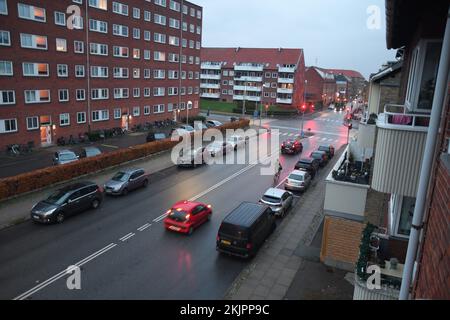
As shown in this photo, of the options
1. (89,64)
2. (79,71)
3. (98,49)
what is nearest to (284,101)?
(98,49)

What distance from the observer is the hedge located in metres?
21.6

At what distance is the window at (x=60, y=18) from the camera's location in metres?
36.5

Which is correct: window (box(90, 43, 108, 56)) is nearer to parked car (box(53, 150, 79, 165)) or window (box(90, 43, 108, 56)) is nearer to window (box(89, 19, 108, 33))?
window (box(89, 19, 108, 33))

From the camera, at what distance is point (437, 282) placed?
12.4 feet

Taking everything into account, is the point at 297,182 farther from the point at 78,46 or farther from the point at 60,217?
the point at 78,46

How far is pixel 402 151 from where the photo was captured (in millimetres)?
7074

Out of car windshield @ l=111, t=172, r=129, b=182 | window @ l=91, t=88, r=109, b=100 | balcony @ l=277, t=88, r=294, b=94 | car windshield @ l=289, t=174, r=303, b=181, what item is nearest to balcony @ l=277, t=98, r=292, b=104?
balcony @ l=277, t=88, r=294, b=94

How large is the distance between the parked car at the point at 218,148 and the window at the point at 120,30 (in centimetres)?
1985

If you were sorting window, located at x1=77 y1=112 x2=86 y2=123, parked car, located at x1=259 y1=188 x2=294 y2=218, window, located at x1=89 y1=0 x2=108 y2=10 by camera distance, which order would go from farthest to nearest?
window, located at x1=77 y1=112 x2=86 y2=123
window, located at x1=89 y1=0 x2=108 y2=10
parked car, located at x1=259 y1=188 x2=294 y2=218

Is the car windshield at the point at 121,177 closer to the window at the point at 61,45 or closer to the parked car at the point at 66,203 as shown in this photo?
the parked car at the point at 66,203

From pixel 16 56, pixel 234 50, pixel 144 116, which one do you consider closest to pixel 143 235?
pixel 16 56

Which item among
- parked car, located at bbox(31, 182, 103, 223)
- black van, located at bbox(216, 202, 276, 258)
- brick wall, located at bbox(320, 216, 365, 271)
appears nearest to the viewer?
brick wall, located at bbox(320, 216, 365, 271)

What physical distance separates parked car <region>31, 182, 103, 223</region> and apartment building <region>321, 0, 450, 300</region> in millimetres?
13382

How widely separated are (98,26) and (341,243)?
38088mm
